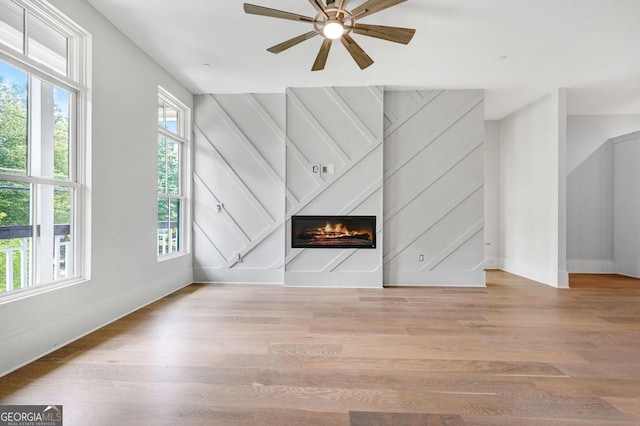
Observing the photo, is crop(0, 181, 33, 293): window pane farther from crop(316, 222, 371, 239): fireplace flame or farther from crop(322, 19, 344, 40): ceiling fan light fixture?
crop(316, 222, 371, 239): fireplace flame

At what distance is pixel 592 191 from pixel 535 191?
5.19ft

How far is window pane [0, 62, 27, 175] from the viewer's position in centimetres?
216

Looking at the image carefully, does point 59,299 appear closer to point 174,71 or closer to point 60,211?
point 60,211

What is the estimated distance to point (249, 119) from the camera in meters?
4.89

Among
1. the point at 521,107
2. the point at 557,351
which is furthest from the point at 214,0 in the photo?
the point at 521,107

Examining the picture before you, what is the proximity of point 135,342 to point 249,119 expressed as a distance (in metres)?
3.44

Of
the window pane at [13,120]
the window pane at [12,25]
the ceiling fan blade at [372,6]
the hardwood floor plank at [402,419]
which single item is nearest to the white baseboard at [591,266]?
the hardwood floor plank at [402,419]

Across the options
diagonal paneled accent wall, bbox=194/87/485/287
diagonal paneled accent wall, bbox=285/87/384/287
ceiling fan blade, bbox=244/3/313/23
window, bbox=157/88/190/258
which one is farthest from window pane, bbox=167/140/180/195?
ceiling fan blade, bbox=244/3/313/23

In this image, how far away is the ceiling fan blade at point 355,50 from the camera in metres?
2.74

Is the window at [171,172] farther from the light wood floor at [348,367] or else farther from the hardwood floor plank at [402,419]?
the hardwood floor plank at [402,419]

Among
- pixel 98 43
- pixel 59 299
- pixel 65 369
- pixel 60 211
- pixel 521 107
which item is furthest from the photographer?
pixel 521 107

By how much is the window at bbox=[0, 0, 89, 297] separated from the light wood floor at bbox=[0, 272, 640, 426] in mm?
734

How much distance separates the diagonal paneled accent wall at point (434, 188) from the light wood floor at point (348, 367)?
3.80 feet

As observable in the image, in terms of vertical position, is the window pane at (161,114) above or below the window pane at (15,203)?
above
